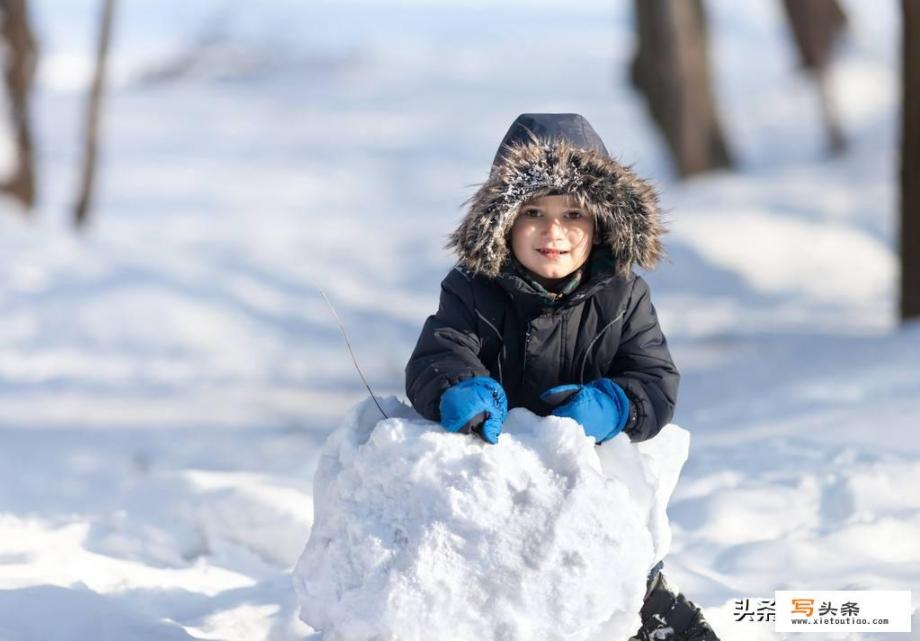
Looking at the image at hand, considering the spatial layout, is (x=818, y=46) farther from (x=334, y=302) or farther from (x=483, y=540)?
(x=483, y=540)

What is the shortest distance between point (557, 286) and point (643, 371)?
303 millimetres

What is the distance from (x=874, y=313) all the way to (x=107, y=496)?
683 centimetres

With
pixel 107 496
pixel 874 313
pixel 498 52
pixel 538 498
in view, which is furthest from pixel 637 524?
pixel 498 52

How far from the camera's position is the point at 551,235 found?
352 cm

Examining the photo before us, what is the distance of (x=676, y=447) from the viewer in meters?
3.62

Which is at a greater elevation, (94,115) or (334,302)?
(94,115)

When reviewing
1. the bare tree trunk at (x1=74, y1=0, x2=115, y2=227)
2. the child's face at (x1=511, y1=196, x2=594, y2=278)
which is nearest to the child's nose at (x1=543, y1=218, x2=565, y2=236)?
the child's face at (x1=511, y1=196, x2=594, y2=278)

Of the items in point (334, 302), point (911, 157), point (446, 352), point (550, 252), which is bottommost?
point (334, 302)

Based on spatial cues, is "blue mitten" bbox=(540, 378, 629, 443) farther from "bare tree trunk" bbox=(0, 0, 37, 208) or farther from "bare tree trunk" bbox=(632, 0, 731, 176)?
"bare tree trunk" bbox=(0, 0, 37, 208)

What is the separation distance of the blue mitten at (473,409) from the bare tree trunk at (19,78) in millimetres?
12970

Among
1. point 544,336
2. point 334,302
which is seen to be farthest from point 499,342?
point 334,302

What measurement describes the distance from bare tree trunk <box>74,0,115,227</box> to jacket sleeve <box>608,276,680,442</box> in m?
12.6

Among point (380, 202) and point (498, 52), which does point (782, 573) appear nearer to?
point (380, 202)

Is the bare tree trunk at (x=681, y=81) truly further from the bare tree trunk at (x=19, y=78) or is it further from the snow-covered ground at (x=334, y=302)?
the bare tree trunk at (x=19, y=78)
